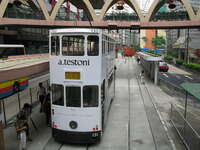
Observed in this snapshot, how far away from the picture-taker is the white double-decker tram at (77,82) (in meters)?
7.33

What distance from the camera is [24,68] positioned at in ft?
22.0

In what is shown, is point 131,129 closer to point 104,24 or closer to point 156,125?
point 156,125

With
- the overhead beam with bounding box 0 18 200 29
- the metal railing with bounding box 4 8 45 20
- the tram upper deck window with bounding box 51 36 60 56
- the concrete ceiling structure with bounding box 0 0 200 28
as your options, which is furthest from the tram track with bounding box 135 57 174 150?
the metal railing with bounding box 4 8 45 20

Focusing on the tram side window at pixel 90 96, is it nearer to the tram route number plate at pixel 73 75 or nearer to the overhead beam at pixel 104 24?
the tram route number plate at pixel 73 75

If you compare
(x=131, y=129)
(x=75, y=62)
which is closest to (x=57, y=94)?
(x=75, y=62)

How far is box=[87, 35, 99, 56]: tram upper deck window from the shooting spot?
24.1 ft

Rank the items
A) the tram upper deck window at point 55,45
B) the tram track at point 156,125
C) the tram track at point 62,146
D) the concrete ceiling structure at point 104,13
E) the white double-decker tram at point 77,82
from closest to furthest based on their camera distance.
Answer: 1. the white double-decker tram at point 77,82
2. the tram upper deck window at point 55,45
3. the tram track at point 62,146
4. the tram track at point 156,125
5. the concrete ceiling structure at point 104,13

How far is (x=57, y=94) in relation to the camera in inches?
304

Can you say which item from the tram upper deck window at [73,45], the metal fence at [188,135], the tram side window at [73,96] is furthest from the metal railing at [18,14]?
the metal fence at [188,135]

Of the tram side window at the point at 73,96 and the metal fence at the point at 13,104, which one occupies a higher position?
the tram side window at the point at 73,96

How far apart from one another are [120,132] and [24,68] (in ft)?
17.2

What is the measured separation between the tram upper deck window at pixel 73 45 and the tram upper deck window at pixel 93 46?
0.82 ft

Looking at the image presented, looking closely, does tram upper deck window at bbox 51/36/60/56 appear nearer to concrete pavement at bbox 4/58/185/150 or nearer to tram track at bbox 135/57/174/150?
concrete pavement at bbox 4/58/185/150

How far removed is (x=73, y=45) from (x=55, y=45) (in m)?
0.79
